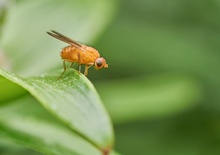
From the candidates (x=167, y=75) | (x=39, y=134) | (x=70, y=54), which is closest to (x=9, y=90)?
(x=70, y=54)

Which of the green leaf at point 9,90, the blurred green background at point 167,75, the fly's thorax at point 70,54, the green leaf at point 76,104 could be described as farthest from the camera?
the blurred green background at point 167,75

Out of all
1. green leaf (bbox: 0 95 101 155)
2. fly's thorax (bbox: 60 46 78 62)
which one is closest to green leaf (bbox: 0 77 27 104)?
green leaf (bbox: 0 95 101 155)

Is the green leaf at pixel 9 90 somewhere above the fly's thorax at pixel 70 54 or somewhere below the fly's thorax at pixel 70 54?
below

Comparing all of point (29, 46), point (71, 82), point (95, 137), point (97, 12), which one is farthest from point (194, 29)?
point (95, 137)

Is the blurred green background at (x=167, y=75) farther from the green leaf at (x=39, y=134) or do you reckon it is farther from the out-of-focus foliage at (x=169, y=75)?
the green leaf at (x=39, y=134)

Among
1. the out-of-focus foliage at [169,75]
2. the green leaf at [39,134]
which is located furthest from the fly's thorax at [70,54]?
the out-of-focus foliage at [169,75]

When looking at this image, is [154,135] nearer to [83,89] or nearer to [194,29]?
[194,29]

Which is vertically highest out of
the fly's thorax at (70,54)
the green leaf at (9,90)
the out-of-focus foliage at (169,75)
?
the out-of-focus foliage at (169,75)
